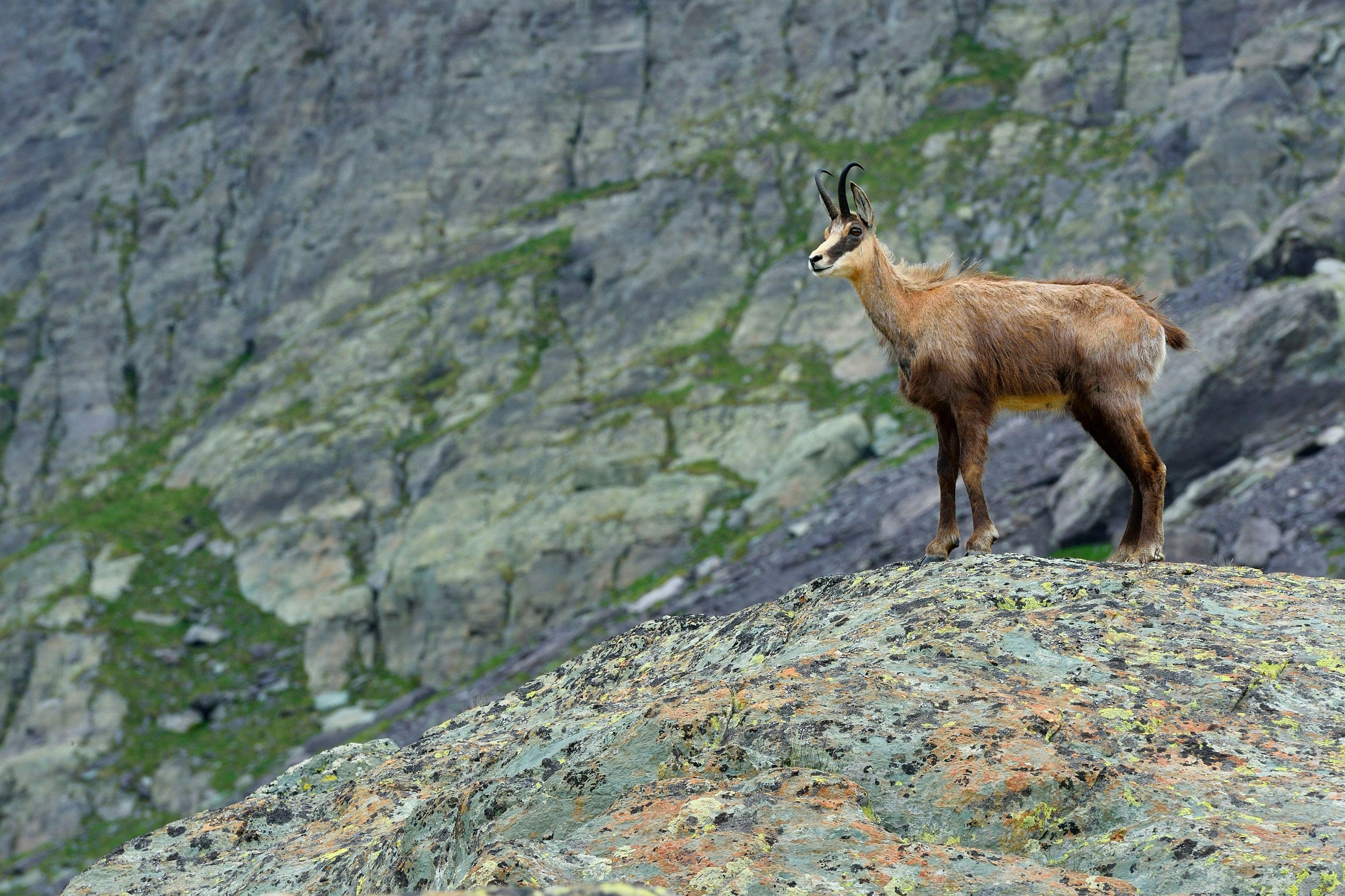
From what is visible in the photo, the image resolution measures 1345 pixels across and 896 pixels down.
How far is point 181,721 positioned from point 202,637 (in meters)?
6.13

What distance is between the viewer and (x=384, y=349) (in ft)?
273

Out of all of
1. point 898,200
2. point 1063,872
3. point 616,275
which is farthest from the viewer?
point 616,275

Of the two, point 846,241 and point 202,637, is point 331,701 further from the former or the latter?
point 846,241

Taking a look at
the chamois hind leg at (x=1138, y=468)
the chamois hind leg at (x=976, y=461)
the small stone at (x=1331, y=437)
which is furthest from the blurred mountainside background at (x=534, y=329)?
the chamois hind leg at (x=976, y=461)

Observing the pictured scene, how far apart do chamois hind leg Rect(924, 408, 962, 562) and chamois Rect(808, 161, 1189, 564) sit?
0.6 inches

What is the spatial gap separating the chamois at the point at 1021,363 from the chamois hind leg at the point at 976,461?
0.02 metres

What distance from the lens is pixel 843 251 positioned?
13.7 m

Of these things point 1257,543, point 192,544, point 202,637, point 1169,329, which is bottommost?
point 202,637

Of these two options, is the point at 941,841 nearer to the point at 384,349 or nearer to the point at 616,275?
the point at 616,275

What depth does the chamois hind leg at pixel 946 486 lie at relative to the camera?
1259 centimetres

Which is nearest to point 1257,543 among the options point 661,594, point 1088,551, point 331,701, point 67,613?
point 1088,551

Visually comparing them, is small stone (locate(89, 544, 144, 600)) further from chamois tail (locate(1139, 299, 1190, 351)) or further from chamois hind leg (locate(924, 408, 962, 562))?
chamois tail (locate(1139, 299, 1190, 351))

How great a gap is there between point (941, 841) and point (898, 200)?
70228 mm

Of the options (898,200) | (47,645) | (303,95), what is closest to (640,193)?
(898,200)
